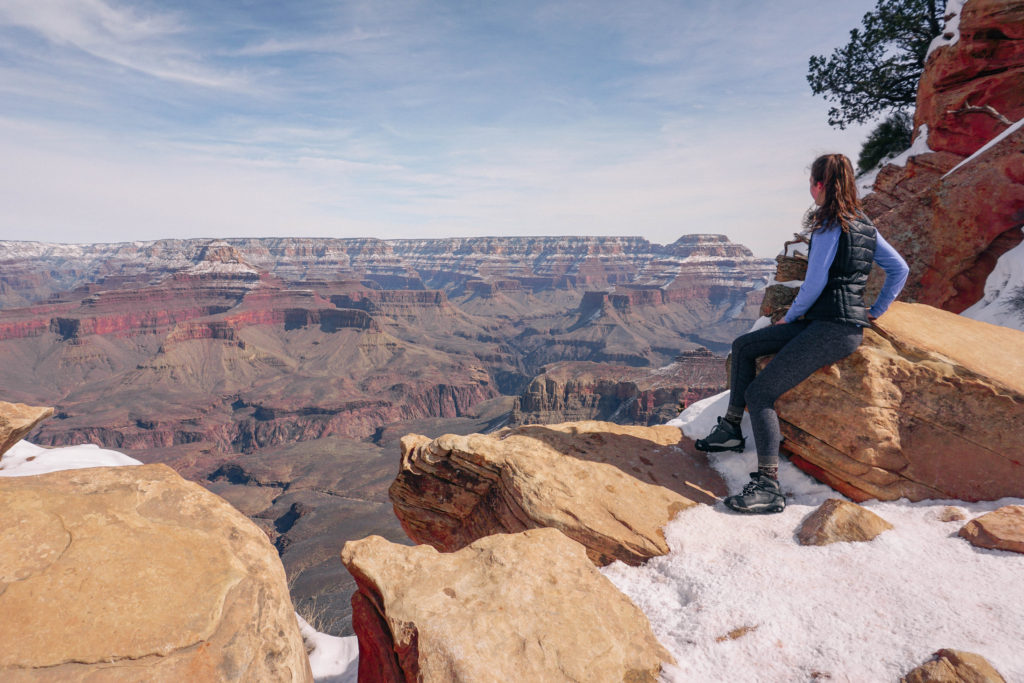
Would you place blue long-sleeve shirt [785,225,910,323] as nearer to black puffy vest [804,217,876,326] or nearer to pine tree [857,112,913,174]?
black puffy vest [804,217,876,326]

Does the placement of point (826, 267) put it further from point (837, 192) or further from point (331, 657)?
point (331, 657)

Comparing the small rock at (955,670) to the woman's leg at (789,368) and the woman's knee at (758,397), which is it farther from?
the woman's knee at (758,397)

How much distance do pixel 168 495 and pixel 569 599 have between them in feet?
12.0

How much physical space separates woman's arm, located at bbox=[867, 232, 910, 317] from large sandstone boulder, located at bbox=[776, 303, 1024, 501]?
0.49m

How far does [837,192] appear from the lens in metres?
4.77

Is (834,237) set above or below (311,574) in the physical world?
above

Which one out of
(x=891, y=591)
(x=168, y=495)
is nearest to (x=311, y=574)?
(x=168, y=495)

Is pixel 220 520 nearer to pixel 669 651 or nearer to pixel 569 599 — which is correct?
pixel 569 599

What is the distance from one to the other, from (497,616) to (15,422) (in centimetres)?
591

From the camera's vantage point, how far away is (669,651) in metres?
3.53

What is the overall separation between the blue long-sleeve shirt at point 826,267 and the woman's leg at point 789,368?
319 millimetres

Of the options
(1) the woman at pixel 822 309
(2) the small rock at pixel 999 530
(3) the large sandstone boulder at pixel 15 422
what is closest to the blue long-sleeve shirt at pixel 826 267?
(1) the woman at pixel 822 309

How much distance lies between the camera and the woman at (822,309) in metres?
4.80

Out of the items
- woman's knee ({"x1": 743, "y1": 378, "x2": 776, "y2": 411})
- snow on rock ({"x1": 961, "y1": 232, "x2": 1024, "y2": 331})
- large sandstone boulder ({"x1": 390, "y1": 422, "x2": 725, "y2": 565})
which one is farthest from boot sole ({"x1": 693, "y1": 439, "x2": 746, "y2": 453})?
snow on rock ({"x1": 961, "y1": 232, "x2": 1024, "y2": 331})
